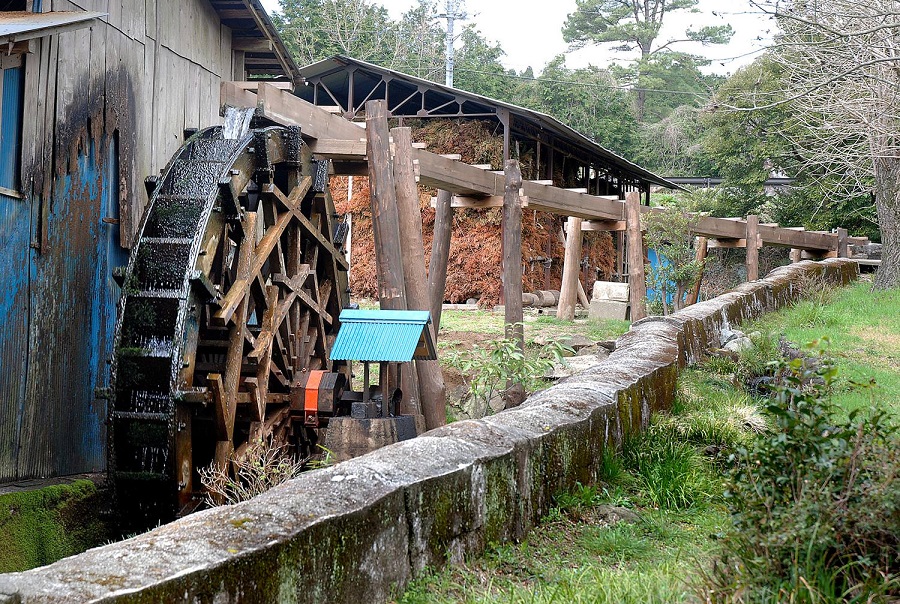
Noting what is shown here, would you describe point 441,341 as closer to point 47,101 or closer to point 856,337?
point 856,337

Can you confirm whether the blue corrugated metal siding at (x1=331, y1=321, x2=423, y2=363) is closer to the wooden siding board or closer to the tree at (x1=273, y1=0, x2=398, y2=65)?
the wooden siding board

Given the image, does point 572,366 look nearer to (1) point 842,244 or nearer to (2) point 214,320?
(2) point 214,320

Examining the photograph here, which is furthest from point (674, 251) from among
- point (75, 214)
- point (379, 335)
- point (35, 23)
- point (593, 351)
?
point (35, 23)

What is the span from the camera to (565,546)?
4.30 metres

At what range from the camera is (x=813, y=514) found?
9.27 ft

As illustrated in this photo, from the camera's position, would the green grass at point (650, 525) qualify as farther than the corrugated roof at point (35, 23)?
No

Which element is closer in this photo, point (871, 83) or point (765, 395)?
point (765, 395)

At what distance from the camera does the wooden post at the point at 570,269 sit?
16.9 metres

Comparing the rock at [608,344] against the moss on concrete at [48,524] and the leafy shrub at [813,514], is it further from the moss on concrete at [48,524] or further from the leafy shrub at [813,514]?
the leafy shrub at [813,514]

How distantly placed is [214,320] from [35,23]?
2.49 m

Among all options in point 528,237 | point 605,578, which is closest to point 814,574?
point 605,578

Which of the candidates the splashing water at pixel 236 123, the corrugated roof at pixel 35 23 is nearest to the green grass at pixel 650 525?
the corrugated roof at pixel 35 23

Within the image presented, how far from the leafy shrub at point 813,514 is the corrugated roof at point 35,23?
4.28 m

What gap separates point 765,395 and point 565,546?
4.39 metres
